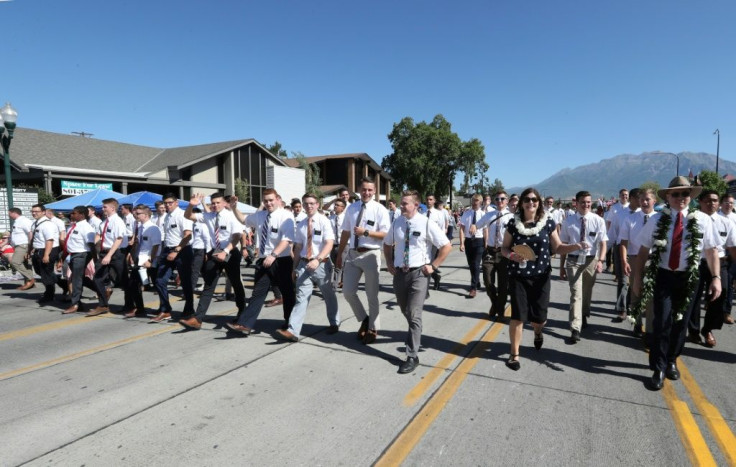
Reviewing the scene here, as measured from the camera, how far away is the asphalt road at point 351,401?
9.89 feet

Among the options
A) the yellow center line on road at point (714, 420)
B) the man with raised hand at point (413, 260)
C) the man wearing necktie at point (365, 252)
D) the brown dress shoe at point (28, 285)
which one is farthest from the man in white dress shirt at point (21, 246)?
the yellow center line on road at point (714, 420)

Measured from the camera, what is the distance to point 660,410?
3646mm

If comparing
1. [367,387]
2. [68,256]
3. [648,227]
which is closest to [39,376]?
[367,387]

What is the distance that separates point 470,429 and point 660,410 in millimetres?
1739

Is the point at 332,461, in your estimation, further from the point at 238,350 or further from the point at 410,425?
the point at 238,350

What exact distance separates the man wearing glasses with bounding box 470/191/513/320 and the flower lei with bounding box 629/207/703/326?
2236mm

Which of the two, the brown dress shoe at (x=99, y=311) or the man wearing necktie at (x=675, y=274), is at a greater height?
the man wearing necktie at (x=675, y=274)

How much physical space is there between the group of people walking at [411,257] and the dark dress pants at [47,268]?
2cm

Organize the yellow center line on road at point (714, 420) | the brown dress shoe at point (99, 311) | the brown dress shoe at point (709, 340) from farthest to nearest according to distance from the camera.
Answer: the brown dress shoe at point (99, 311)
the brown dress shoe at point (709, 340)
the yellow center line on road at point (714, 420)

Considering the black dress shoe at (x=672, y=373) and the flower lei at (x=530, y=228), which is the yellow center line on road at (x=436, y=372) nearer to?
the flower lei at (x=530, y=228)

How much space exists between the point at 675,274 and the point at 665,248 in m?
0.27

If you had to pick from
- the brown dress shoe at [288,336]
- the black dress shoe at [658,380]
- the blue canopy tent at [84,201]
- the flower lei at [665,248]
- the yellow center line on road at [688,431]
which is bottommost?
the yellow center line on road at [688,431]

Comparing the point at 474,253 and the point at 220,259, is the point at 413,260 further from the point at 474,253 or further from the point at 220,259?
the point at 474,253

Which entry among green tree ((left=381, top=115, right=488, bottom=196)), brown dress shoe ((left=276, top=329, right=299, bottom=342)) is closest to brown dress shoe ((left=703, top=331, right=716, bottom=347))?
brown dress shoe ((left=276, top=329, right=299, bottom=342))
